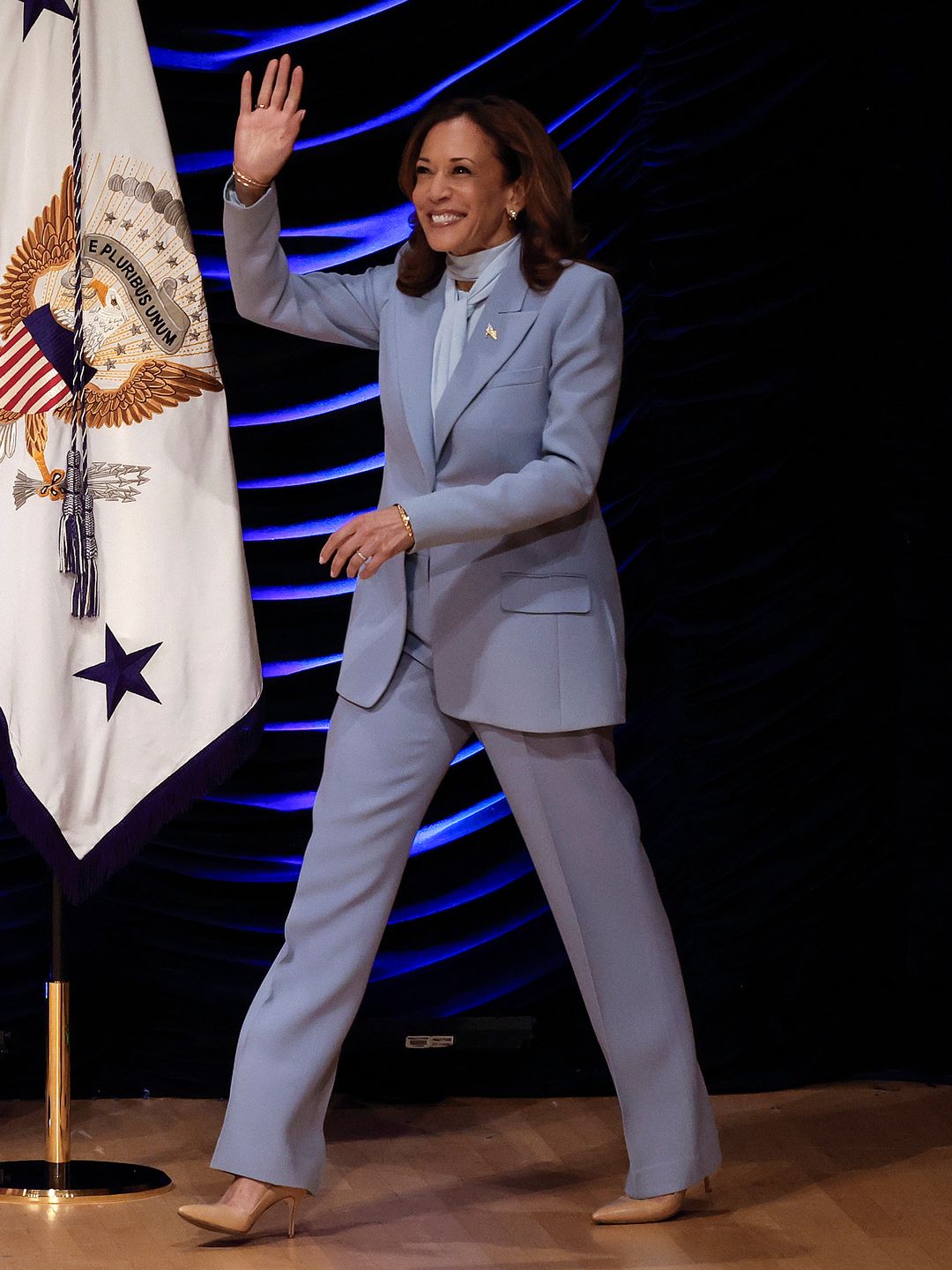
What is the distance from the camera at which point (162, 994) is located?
12.9ft

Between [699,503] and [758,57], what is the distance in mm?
979

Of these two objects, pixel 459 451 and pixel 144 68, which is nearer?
pixel 459 451

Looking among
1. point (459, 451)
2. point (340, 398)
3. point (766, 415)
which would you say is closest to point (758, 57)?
point (766, 415)

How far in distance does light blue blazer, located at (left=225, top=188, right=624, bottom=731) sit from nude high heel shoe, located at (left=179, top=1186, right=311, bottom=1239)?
2.65 ft

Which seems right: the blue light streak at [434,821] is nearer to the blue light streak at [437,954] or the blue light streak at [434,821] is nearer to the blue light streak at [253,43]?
the blue light streak at [437,954]

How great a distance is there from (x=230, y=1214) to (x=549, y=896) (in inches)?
29.4

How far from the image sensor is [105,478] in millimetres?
3223

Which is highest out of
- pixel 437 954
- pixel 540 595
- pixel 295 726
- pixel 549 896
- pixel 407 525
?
pixel 407 525

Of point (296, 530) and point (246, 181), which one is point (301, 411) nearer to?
point (296, 530)

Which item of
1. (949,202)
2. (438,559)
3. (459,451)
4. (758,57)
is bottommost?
(438,559)

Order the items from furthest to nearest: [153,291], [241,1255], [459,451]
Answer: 1. [153,291]
2. [459,451]
3. [241,1255]

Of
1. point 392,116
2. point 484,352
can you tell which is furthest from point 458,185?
point 392,116

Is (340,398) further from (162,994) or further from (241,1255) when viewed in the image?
(241,1255)

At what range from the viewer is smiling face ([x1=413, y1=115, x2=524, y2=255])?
2969 mm
